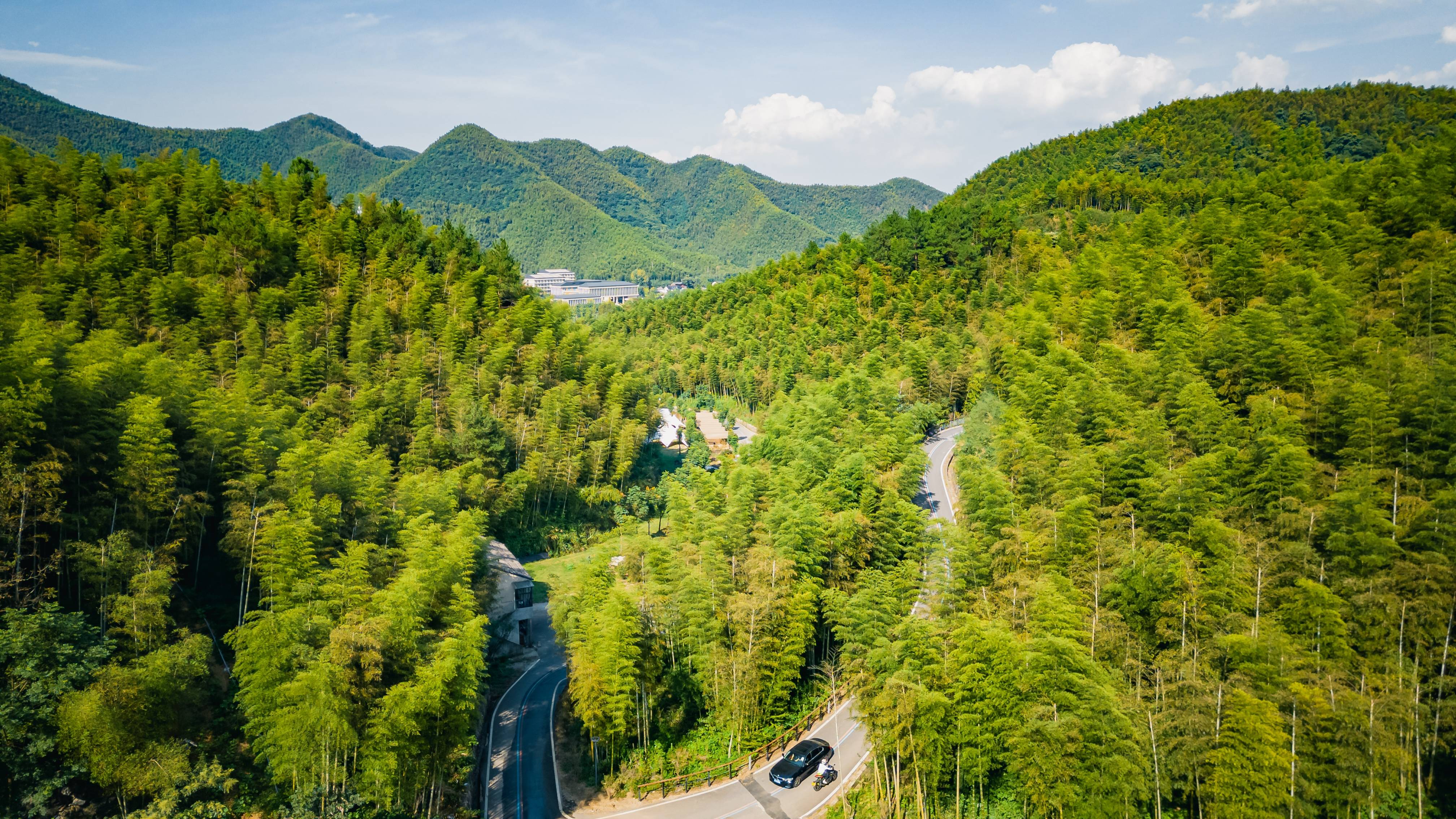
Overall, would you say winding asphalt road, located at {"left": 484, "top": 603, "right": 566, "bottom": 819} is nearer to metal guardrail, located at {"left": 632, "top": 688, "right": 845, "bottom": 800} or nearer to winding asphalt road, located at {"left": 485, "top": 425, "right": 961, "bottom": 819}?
winding asphalt road, located at {"left": 485, "top": 425, "right": 961, "bottom": 819}

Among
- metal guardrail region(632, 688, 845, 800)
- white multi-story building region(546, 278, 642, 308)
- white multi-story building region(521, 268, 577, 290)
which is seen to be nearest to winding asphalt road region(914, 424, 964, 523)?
metal guardrail region(632, 688, 845, 800)

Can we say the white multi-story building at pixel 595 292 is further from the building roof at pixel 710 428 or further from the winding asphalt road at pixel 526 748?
the winding asphalt road at pixel 526 748

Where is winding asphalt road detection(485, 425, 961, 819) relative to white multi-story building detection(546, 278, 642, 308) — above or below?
below

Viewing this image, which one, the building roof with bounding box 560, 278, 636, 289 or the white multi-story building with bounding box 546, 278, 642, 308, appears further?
the building roof with bounding box 560, 278, 636, 289

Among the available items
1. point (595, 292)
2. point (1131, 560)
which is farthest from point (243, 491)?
point (595, 292)

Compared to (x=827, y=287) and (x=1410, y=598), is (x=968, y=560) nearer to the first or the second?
(x=1410, y=598)

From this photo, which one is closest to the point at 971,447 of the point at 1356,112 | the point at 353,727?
the point at 353,727
